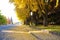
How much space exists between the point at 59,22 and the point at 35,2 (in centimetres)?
2097

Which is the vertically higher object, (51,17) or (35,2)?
(35,2)

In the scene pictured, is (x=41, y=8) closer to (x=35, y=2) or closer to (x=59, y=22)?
(x=35, y=2)

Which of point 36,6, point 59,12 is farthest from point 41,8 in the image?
point 59,12

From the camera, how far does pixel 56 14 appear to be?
57312 millimetres

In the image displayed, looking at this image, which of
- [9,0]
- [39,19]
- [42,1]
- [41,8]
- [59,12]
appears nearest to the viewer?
[42,1]

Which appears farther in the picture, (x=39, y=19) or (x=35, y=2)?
(x=39, y=19)

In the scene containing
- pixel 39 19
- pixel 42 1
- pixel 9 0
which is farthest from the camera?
pixel 39 19

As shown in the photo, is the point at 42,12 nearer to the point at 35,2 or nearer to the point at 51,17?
the point at 35,2

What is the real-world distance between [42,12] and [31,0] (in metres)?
4.96

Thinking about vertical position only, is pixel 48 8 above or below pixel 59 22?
above

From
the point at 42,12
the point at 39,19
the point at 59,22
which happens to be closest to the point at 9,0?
the point at 42,12

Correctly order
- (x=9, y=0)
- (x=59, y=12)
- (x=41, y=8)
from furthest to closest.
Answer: (x=59, y=12)
(x=9, y=0)
(x=41, y=8)

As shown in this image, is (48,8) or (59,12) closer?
(48,8)

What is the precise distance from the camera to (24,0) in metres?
37.4
